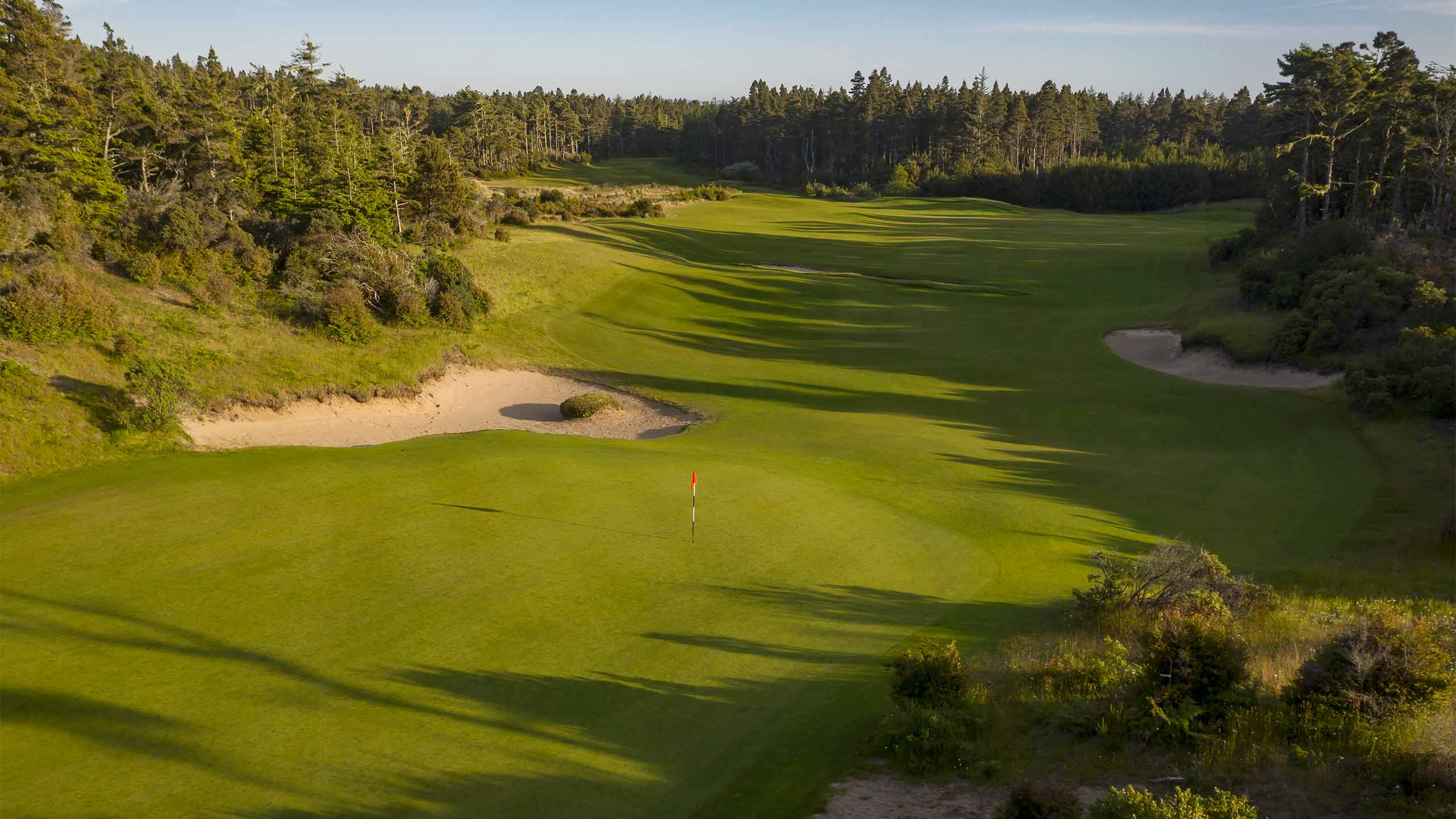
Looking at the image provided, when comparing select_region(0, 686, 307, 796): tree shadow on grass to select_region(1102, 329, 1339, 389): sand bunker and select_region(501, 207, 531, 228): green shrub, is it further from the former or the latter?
select_region(501, 207, 531, 228): green shrub

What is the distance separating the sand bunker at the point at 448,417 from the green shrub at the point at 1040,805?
23163 mm

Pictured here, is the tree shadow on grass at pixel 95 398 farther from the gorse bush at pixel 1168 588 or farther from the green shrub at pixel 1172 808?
the green shrub at pixel 1172 808

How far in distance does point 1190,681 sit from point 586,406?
25.3 meters

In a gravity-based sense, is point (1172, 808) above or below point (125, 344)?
below

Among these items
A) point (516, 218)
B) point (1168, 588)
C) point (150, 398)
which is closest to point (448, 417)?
point (150, 398)

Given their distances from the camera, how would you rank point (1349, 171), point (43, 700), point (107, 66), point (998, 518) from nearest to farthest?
point (43, 700)
point (998, 518)
point (107, 66)
point (1349, 171)

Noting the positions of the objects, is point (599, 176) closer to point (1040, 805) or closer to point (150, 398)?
point (150, 398)

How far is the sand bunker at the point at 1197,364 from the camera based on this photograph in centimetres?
3834

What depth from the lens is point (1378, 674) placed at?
465 inches

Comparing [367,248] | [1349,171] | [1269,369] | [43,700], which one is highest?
[1349,171]

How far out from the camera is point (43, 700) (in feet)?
41.6

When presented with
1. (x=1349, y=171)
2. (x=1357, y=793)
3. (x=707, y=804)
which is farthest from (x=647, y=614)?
(x=1349, y=171)

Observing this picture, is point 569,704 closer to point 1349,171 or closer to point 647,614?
point 647,614

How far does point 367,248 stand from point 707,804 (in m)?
37.0
